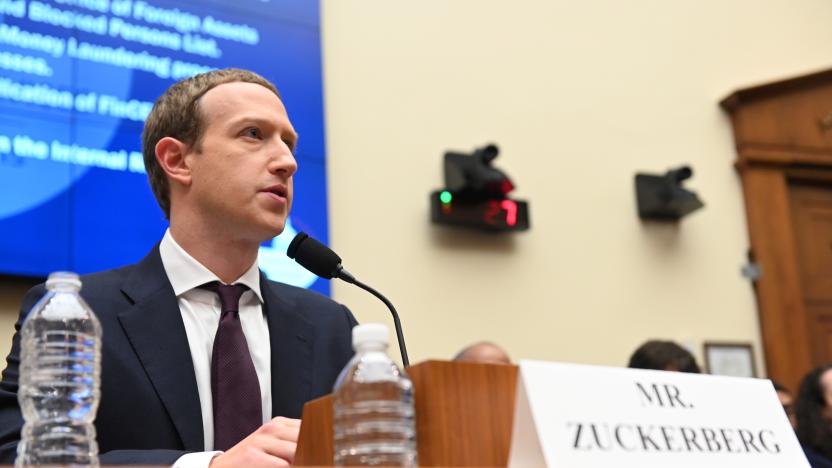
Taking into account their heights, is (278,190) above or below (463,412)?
above

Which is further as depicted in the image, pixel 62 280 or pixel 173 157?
pixel 173 157

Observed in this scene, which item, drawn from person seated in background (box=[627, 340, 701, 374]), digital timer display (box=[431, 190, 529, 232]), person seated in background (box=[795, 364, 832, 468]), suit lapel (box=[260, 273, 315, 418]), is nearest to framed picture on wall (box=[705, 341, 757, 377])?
person seated in background (box=[795, 364, 832, 468])

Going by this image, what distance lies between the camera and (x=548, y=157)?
485 cm

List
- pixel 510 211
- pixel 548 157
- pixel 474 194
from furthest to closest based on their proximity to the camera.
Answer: pixel 548 157, pixel 510 211, pixel 474 194

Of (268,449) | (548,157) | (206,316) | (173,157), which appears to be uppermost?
(548,157)

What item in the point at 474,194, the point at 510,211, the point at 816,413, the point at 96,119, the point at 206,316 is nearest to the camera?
the point at 206,316

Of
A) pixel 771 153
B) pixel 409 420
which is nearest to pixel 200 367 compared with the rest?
pixel 409 420

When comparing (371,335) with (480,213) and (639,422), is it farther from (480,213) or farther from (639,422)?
(480,213)

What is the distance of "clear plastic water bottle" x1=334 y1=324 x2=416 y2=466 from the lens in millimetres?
1140

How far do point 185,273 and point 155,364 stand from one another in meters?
0.24

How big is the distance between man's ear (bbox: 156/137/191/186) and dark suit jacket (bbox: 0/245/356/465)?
0.59 feet

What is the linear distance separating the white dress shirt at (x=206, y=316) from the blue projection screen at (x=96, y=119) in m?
1.56

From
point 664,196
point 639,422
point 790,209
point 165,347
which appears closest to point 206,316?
point 165,347

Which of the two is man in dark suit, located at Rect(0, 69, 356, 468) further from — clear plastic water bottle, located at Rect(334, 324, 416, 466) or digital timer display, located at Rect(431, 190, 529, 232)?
digital timer display, located at Rect(431, 190, 529, 232)
